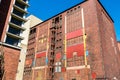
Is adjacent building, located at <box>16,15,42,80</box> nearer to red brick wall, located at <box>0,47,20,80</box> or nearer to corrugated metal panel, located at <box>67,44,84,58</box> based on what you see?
red brick wall, located at <box>0,47,20,80</box>

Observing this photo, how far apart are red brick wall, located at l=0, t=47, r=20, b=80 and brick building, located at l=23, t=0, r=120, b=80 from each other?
13754 millimetres

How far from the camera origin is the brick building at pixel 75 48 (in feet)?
98.1

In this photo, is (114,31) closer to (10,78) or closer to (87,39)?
(87,39)

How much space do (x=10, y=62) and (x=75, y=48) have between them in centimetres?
1706

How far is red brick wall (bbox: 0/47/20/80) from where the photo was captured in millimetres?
24156

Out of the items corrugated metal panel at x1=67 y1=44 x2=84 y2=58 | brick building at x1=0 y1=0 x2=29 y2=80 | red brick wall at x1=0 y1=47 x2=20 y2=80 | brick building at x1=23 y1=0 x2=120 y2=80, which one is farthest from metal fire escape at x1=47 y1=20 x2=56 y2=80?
red brick wall at x1=0 y1=47 x2=20 y2=80

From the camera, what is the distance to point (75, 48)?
111 ft

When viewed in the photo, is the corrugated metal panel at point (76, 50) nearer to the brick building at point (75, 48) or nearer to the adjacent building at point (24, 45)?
the brick building at point (75, 48)

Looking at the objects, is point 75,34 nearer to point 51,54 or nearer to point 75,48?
point 75,48

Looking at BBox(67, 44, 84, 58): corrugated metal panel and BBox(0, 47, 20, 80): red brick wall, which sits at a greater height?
BBox(67, 44, 84, 58): corrugated metal panel

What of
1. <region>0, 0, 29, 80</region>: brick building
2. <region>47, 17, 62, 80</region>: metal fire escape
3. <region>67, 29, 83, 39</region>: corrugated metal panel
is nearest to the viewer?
<region>0, 0, 29, 80</region>: brick building

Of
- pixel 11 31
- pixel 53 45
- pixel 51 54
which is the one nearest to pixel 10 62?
pixel 11 31

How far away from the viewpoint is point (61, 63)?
35656 mm

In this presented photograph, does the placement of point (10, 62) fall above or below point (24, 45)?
below
